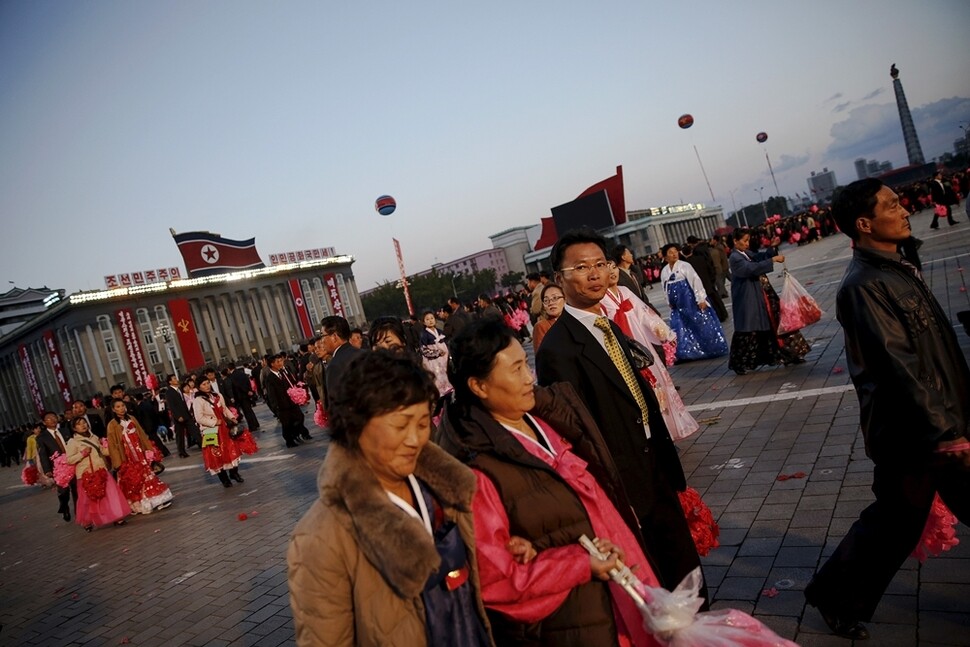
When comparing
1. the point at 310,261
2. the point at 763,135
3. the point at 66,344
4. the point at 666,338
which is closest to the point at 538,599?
the point at 666,338

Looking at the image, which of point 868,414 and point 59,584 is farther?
point 59,584

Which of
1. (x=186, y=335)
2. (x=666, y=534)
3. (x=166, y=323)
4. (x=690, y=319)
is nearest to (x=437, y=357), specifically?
(x=690, y=319)

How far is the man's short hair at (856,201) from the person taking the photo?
2527 mm

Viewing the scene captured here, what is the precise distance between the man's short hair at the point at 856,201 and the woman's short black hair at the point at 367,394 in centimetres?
194

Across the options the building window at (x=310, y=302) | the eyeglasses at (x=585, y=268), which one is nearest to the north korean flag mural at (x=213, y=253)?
the building window at (x=310, y=302)

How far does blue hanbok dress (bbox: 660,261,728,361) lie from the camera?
9719 millimetres

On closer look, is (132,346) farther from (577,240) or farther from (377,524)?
(377,524)

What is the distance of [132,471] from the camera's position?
9.44 metres

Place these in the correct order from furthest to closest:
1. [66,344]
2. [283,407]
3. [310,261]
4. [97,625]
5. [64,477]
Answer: [310,261]
[66,344]
[283,407]
[64,477]
[97,625]

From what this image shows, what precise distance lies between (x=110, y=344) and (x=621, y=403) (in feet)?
194

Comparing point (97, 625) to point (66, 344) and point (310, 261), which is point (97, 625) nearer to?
point (66, 344)

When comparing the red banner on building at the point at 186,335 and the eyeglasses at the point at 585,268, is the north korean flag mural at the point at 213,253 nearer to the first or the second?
the red banner on building at the point at 186,335

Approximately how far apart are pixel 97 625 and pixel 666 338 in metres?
5.50

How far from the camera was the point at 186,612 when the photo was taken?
5.11 metres
